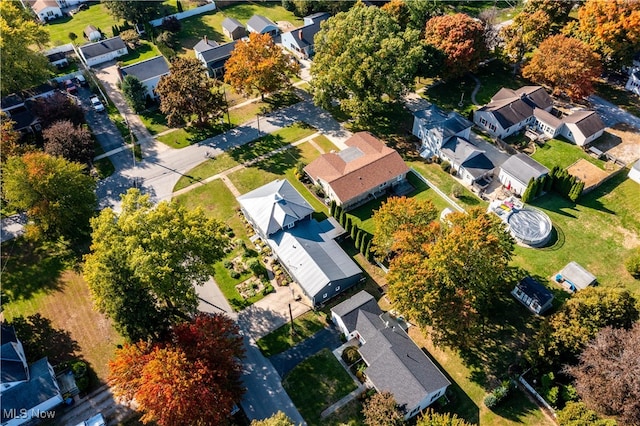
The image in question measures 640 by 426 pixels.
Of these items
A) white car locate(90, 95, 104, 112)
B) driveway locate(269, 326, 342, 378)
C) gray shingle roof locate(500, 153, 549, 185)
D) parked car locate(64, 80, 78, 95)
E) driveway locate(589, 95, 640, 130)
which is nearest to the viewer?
driveway locate(269, 326, 342, 378)

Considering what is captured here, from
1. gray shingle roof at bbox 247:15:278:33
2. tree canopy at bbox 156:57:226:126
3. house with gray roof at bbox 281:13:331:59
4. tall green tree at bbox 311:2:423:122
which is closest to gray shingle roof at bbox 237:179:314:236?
tree canopy at bbox 156:57:226:126

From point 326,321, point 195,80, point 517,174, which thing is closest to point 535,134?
point 517,174

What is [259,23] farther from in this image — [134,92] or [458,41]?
[458,41]

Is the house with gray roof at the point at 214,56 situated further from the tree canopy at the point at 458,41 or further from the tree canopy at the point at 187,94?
the tree canopy at the point at 458,41

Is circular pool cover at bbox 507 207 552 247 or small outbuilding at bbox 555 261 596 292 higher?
circular pool cover at bbox 507 207 552 247

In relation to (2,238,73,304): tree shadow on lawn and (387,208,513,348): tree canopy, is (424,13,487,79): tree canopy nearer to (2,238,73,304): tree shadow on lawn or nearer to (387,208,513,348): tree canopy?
(387,208,513,348): tree canopy
